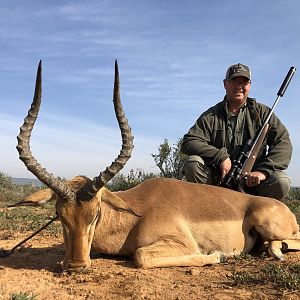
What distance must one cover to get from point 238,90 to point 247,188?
170 cm

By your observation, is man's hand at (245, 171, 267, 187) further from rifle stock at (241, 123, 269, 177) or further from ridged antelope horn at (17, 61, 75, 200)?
ridged antelope horn at (17, 61, 75, 200)

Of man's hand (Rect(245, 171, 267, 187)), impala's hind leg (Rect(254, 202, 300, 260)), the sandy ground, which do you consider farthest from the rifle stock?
the sandy ground

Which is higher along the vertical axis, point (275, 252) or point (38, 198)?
point (38, 198)

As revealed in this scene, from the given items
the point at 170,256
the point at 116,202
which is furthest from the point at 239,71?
the point at 170,256

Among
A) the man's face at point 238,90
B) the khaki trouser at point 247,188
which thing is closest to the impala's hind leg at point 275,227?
the khaki trouser at point 247,188

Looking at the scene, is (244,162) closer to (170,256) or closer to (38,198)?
(170,256)

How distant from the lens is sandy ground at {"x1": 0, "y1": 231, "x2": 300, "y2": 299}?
3992 mm

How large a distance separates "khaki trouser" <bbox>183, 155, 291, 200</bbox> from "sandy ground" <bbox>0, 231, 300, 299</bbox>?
1.67m

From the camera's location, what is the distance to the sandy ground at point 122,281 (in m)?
3.99

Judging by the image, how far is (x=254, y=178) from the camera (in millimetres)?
7086

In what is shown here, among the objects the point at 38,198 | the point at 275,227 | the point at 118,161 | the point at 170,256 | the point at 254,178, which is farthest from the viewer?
the point at 254,178

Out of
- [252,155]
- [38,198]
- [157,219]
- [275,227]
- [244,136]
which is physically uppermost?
[244,136]

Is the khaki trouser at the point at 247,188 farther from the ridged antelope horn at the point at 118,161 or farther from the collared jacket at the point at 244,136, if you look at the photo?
the ridged antelope horn at the point at 118,161

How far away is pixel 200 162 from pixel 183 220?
6.22ft
